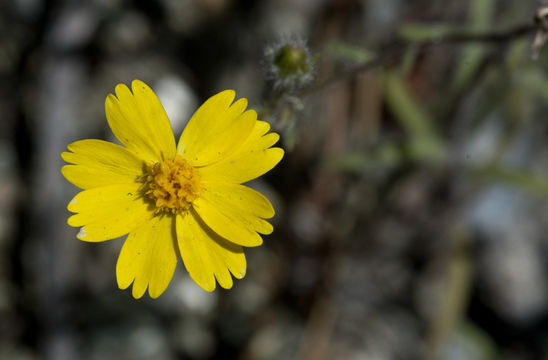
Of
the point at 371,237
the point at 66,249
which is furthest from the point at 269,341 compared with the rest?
the point at 66,249

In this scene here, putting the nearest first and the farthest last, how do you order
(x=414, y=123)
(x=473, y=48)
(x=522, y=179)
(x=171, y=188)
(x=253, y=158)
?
1. (x=253, y=158)
2. (x=171, y=188)
3. (x=473, y=48)
4. (x=522, y=179)
5. (x=414, y=123)

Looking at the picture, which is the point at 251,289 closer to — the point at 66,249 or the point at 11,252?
the point at 66,249

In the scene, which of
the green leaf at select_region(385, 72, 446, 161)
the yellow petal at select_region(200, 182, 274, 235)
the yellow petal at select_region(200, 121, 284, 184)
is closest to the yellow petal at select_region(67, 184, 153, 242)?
the yellow petal at select_region(200, 182, 274, 235)

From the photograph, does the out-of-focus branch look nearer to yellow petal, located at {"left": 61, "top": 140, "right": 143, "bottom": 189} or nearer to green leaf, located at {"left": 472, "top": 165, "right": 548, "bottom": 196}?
yellow petal, located at {"left": 61, "top": 140, "right": 143, "bottom": 189}

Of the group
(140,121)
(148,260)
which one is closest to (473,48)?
(140,121)

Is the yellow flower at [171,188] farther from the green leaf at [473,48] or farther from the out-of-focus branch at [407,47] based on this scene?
the green leaf at [473,48]

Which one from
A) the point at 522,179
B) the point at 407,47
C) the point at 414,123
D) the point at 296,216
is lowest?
the point at 407,47

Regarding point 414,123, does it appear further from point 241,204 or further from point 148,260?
point 148,260
